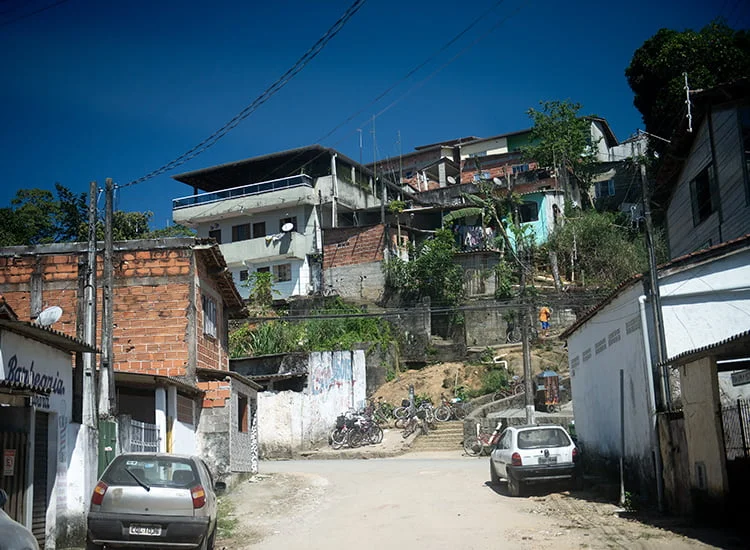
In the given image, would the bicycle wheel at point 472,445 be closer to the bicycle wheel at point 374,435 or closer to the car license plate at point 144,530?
the bicycle wheel at point 374,435

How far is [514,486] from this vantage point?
58.0ft

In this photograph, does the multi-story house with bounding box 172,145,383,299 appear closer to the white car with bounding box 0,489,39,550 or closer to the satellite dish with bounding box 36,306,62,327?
the satellite dish with bounding box 36,306,62,327

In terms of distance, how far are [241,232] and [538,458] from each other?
3684 cm

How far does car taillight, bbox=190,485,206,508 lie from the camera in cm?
1048

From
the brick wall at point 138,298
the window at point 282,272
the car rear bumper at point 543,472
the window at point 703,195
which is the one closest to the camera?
the car rear bumper at point 543,472

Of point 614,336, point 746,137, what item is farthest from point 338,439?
point 746,137

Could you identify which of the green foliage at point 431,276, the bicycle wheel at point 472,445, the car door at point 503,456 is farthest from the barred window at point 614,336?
the green foliage at point 431,276

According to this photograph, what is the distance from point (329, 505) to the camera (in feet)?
56.4

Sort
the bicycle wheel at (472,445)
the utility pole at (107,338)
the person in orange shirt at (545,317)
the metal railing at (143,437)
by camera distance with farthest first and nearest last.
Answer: the person in orange shirt at (545,317), the bicycle wheel at (472,445), the metal railing at (143,437), the utility pole at (107,338)

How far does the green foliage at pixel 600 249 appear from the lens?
4606 cm

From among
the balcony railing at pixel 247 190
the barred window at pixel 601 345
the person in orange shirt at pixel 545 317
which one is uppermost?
the balcony railing at pixel 247 190

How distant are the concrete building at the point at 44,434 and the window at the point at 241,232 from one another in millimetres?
38163

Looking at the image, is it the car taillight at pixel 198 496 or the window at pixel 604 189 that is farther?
the window at pixel 604 189

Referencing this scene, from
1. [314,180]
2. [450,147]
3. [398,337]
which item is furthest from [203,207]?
[450,147]
